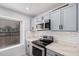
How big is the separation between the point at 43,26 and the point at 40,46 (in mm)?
422

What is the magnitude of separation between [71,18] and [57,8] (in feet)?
1.05

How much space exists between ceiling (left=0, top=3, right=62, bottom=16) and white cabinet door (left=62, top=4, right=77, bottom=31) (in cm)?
24

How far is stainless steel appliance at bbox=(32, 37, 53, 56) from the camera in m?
1.13

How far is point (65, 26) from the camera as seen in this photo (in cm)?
113

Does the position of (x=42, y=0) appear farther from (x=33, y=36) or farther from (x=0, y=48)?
(x=0, y=48)

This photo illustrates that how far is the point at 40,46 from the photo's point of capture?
1181mm

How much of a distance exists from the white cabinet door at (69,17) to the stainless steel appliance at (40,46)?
1.39 ft

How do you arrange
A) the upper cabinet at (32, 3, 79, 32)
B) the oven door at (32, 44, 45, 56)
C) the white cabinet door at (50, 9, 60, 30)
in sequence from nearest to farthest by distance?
the upper cabinet at (32, 3, 79, 32)
the oven door at (32, 44, 45, 56)
the white cabinet door at (50, 9, 60, 30)

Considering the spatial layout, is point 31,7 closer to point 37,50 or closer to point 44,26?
point 44,26

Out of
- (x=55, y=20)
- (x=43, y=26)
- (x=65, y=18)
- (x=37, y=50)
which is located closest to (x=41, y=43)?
(x=37, y=50)

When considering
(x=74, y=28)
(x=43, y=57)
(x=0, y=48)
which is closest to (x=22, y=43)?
(x=0, y=48)

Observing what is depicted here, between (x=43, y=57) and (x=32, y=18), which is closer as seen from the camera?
(x=43, y=57)

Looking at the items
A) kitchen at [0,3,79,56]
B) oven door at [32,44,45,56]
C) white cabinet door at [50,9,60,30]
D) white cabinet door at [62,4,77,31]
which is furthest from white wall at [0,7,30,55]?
white cabinet door at [62,4,77,31]

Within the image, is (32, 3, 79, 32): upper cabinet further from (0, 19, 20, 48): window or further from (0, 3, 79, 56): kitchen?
(0, 19, 20, 48): window
